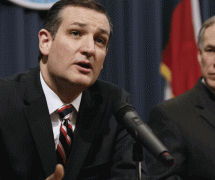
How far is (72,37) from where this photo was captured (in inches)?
42.3

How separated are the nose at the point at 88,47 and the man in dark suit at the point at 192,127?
0.55 metres

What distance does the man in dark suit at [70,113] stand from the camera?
0.99 metres

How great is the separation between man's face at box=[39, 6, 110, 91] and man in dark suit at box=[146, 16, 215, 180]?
0.48 metres

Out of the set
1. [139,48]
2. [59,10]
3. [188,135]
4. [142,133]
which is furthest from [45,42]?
[139,48]

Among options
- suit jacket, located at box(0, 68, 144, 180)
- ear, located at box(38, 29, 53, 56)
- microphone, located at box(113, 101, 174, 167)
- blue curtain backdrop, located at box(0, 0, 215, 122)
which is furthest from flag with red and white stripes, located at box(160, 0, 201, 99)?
microphone, located at box(113, 101, 174, 167)

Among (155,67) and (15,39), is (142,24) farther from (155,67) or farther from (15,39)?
(15,39)

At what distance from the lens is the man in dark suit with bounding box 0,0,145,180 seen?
0.99 m

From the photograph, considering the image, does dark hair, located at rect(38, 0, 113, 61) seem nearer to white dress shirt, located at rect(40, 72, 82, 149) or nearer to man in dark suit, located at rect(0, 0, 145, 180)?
man in dark suit, located at rect(0, 0, 145, 180)

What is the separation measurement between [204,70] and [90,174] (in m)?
0.82

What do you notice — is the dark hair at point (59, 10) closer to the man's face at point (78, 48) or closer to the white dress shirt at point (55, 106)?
the man's face at point (78, 48)

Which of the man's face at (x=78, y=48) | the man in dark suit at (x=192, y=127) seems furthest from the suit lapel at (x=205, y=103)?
the man's face at (x=78, y=48)

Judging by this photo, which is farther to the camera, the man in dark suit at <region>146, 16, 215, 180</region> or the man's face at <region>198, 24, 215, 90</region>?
the man's face at <region>198, 24, 215, 90</region>

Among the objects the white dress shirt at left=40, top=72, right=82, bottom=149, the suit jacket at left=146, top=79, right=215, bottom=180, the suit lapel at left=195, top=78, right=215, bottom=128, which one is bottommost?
the suit jacket at left=146, top=79, right=215, bottom=180

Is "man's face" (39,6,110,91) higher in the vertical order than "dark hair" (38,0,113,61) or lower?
lower
